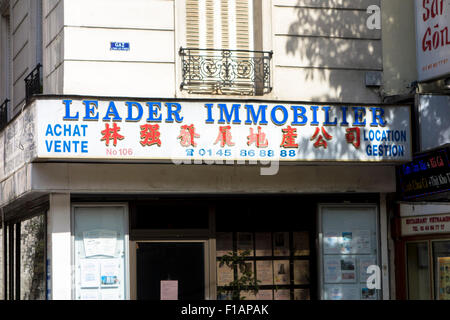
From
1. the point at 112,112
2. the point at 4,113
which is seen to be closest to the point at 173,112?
the point at 112,112

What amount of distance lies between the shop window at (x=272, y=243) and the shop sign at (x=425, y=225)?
157 centimetres

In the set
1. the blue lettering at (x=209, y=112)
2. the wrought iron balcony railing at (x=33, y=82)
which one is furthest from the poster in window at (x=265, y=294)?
the wrought iron balcony railing at (x=33, y=82)

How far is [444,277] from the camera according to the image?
12445 mm

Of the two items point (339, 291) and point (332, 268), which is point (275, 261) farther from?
point (339, 291)

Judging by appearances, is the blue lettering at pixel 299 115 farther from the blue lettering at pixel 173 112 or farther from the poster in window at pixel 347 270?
the poster in window at pixel 347 270

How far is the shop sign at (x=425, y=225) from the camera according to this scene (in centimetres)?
1233

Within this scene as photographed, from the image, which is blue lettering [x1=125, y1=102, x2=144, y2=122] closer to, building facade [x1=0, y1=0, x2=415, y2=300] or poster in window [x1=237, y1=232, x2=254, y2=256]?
building facade [x1=0, y1=0, x2=415, y2=300]

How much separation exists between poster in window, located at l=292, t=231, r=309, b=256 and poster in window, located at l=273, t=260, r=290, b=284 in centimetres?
27

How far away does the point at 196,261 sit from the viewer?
12562mm

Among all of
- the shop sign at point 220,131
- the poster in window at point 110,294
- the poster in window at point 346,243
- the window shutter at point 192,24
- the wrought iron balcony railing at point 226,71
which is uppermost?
the window shutter at point 192,24

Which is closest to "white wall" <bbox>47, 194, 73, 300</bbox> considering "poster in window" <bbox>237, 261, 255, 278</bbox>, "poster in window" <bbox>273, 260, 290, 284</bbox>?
"poster in window" <bbox>237, 261, 255, 278</bbox>

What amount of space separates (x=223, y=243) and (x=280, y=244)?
1.03m
